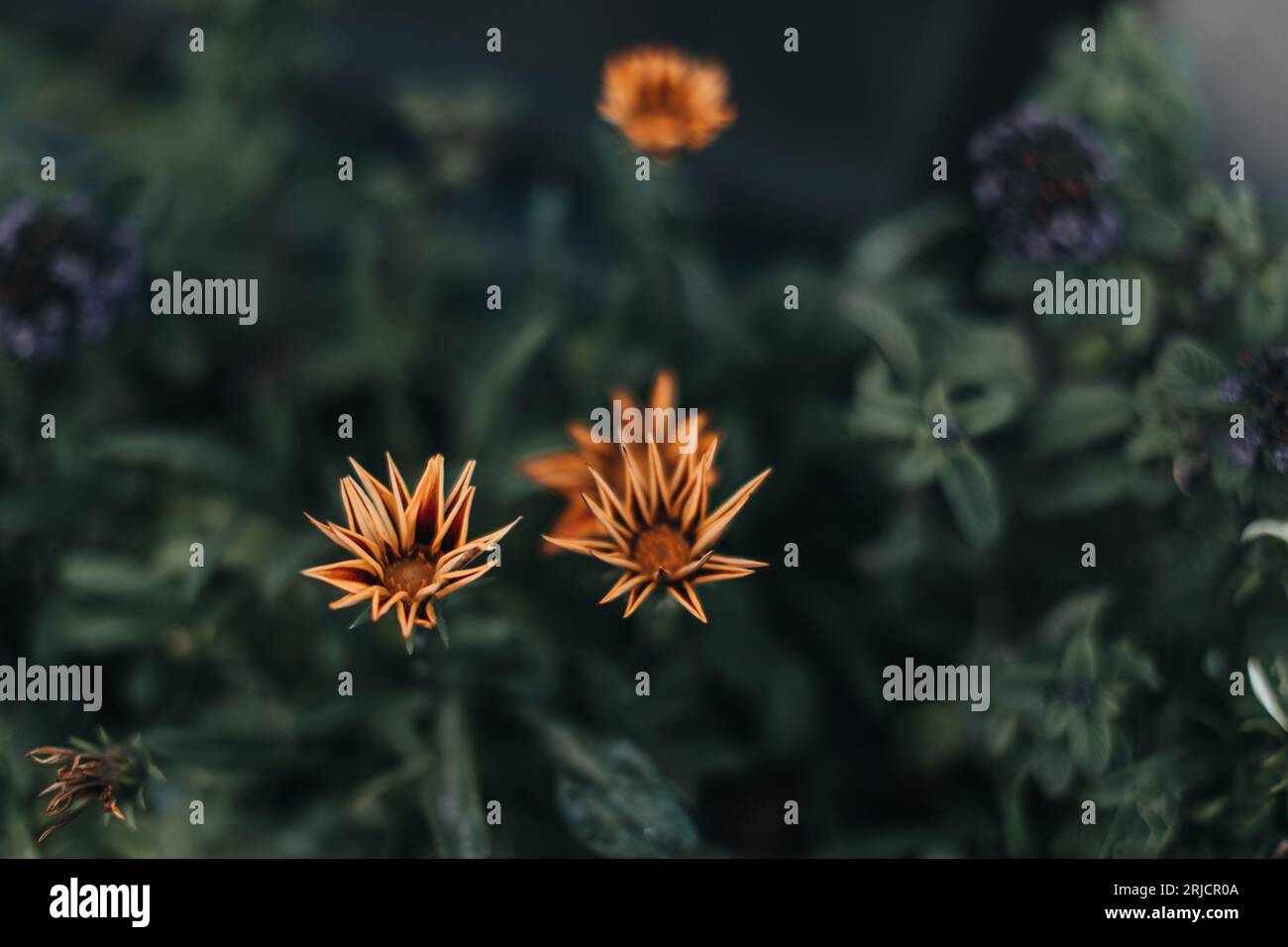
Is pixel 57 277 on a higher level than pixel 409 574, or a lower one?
higher

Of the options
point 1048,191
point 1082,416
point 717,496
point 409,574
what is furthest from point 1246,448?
point 409,574

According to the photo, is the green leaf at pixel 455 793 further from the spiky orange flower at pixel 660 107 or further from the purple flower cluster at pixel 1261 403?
the purple flower cluster at pixel 1261 403

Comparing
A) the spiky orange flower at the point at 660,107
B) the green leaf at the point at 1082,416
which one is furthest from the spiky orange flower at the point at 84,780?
the green leaf at the point at 1082,416

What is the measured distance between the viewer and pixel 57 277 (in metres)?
1.40

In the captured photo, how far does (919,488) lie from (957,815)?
0.49 metres

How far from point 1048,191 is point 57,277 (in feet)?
4.28

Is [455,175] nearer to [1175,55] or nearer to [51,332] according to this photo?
[51,332]

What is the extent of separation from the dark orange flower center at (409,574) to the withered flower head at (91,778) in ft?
1.20

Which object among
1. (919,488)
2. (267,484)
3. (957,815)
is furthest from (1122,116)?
(267,484)

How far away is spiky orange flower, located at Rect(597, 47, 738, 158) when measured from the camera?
1.40 m

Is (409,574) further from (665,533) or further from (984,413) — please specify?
(984,413)

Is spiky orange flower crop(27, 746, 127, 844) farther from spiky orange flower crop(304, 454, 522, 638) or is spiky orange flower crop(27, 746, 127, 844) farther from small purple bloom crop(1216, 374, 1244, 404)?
small purple bloom crop(1216, 374, 1244, 404)

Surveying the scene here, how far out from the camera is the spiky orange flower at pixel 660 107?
4.60ft

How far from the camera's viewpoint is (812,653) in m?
1.70
